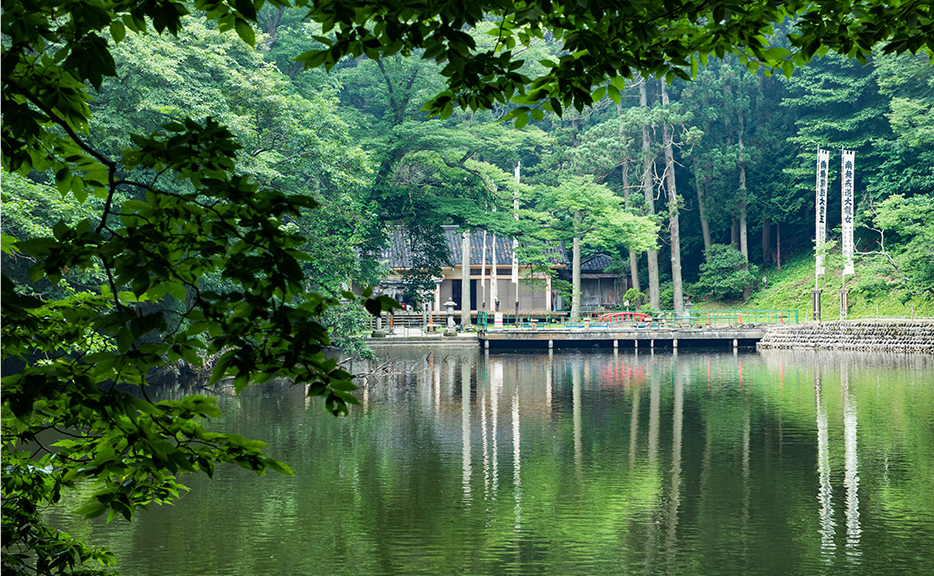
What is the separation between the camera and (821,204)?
89.9 ft

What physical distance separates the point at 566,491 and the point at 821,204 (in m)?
21.8

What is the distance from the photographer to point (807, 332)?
27.6m

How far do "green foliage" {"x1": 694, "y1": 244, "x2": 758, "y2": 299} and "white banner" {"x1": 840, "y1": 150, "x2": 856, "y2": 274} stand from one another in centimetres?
631

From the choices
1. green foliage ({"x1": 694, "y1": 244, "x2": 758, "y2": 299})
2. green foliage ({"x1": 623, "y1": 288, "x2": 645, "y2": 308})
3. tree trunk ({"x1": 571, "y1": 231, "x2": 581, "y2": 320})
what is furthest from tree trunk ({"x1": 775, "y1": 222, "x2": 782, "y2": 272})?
tree trunk ({"x1": 571, "y1": 231, "x2": 581, "y2": 320})

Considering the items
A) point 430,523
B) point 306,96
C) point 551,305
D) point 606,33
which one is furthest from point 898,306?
point 606,33

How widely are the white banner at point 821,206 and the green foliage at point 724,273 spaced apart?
5720 millimetres

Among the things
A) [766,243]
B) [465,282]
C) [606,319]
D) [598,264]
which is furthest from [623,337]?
[766,243]

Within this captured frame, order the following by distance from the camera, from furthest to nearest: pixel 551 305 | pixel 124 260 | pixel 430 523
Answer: pixel 551 305
pixel 430 523
pixel 124 260

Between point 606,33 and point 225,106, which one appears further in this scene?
point 225,106

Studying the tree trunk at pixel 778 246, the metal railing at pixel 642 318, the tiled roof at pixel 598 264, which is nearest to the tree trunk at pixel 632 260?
the tiled roof at pixel 598 264

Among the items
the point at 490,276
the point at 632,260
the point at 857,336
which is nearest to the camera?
the point at 857,336

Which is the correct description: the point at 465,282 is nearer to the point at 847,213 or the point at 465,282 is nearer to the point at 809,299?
the point at 847,213

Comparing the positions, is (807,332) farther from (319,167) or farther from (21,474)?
(21,474)

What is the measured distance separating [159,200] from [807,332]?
28132 mm
